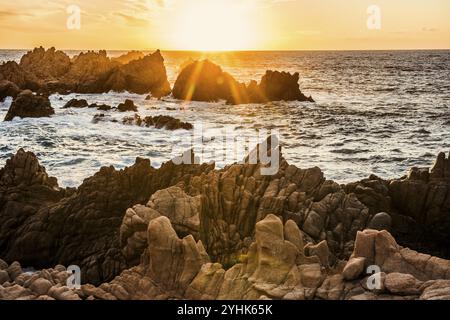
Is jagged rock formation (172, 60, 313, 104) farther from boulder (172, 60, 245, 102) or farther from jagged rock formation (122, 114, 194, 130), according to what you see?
jagged rock formation (122, 114, 194, 130)

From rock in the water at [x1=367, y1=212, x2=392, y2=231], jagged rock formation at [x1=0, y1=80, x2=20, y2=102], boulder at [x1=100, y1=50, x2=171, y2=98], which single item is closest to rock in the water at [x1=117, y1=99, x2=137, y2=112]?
boulder at [x1=100, y1=50, x2=171, y2=98]

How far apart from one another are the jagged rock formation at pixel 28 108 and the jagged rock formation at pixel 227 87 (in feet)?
82.6

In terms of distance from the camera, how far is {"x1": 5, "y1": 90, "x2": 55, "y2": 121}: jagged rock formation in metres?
51.0

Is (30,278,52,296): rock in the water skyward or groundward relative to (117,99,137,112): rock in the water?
groundward

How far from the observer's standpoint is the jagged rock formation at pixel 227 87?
233 feet

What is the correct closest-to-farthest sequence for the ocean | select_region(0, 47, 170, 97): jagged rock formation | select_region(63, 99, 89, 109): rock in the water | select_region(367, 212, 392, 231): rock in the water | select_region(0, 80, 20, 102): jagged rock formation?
select_region(367, 212, 392, 231): rock in the water → the ocean → select_region(63, 99, 89, 109): rock in the water → select_region(0, 80, 20, 102): jagged rock formation → select_region(0, 47, 170, 97): jagged rock formation

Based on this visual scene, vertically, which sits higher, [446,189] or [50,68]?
[50,68]

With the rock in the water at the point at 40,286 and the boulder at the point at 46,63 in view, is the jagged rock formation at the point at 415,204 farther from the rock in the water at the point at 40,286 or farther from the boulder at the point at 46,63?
the boulder at the point at 46,63

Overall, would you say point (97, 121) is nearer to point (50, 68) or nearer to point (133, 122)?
point (133, 122)

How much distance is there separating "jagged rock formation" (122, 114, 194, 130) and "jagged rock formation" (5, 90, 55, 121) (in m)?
10.4

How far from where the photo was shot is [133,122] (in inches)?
1951
